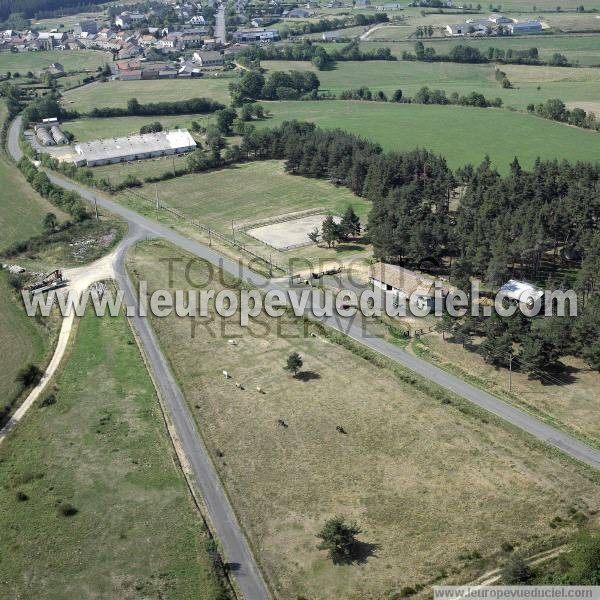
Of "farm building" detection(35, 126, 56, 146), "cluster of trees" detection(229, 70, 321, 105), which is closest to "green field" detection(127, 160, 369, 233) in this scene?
"farm building" detection(35, 126, 56, 146)

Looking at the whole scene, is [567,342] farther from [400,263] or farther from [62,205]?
[62,205]

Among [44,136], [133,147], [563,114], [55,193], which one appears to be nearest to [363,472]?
[55,193]

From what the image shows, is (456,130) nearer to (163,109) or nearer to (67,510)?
(163,109)

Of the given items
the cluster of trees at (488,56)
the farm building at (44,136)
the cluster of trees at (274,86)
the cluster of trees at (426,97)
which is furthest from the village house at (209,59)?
the farm building at (44,136)

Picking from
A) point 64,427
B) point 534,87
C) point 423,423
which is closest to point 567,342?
point 423,423

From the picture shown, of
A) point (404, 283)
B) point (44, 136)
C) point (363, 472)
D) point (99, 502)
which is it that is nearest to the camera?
point (99, 502)

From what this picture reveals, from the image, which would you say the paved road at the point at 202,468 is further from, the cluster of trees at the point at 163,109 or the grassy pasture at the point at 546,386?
the cluster of trees at the point at 163,109

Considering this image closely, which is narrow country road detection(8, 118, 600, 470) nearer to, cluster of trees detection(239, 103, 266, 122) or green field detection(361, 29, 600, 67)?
cluster of trees detection(239, 103, 266, 122)
